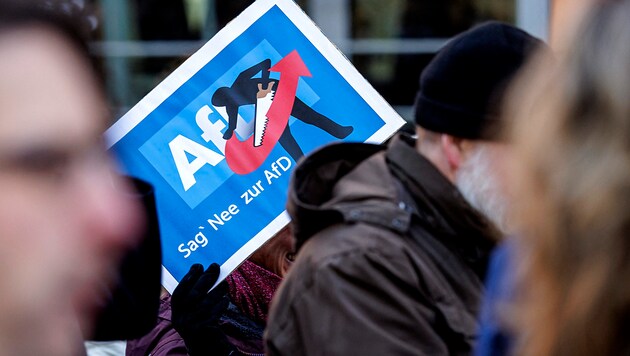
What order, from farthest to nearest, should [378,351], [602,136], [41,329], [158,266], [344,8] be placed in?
[344,8] < [378,351] < [158,266] < [602,136] < [41,329]

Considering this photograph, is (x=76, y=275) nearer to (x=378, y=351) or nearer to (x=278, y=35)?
(x=378, y=351)

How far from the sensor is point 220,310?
3.12m

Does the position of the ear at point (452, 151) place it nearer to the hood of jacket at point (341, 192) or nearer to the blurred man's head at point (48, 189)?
the hood of jacket at point (341, 192)

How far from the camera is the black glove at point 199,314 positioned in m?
2.95

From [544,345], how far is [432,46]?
26.1ft

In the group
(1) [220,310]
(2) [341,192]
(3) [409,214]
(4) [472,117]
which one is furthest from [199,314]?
(4) [472,117]

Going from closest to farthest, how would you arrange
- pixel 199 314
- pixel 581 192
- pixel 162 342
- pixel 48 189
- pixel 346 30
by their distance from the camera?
pixel 48 189, pixel 581 192, pixel 199 314, pixel 162 342, pixel 346 30

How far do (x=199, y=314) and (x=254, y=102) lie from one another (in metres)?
0.68

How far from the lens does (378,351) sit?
84.0 inches

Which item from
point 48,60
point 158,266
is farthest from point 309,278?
point 48,60

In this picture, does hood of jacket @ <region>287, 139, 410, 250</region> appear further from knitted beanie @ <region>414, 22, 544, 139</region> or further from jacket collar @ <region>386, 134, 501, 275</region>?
knitted beanie @ <region>414, 22, 544, 139</region>

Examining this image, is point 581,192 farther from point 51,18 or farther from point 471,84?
point 471,84

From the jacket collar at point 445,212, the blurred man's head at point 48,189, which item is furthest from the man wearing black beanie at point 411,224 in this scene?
the blurred man's head at point 48,189

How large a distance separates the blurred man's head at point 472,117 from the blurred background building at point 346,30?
639cm
